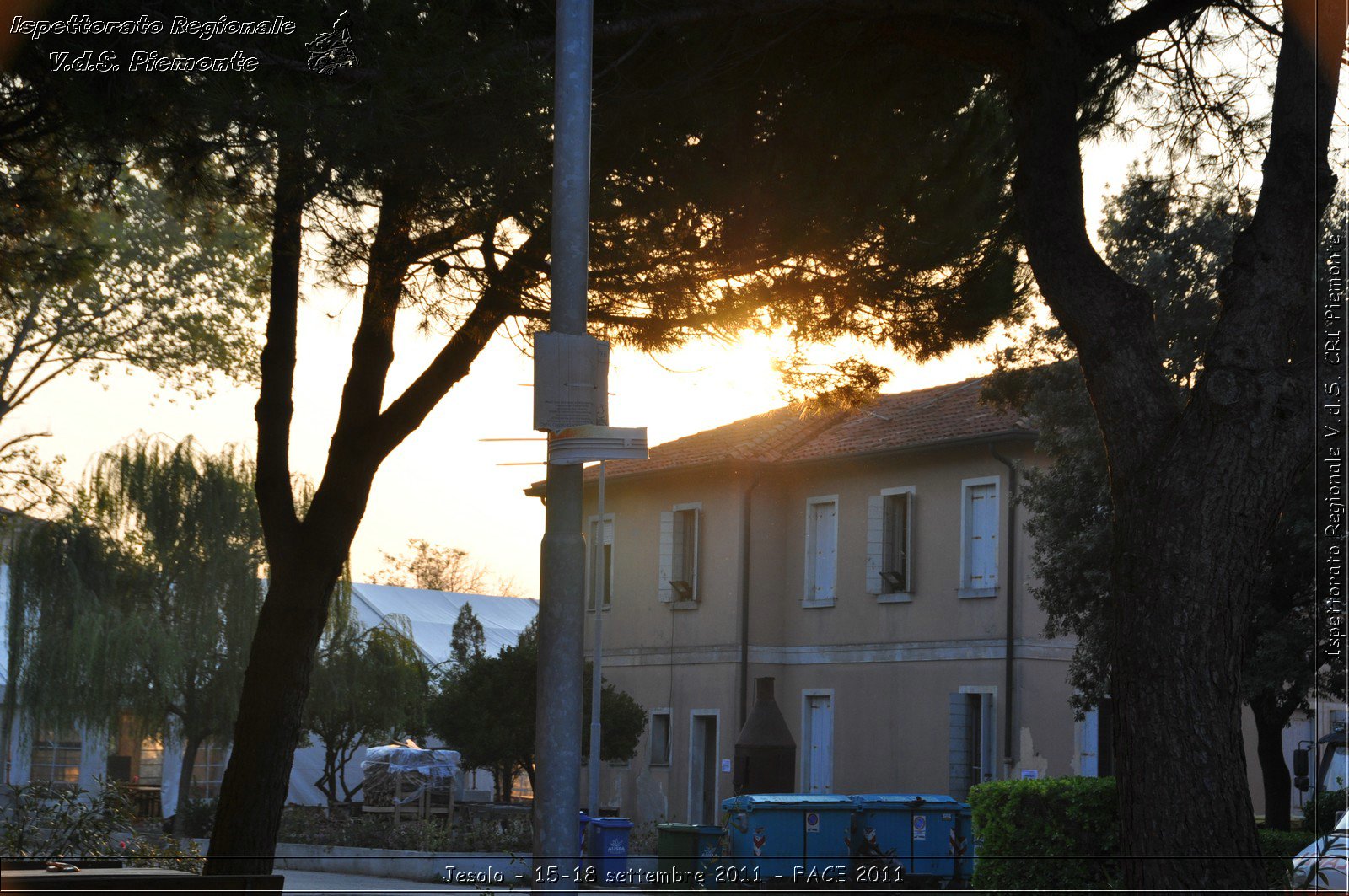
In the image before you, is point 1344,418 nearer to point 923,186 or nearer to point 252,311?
point 923,186

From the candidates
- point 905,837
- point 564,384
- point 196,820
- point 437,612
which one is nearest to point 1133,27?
point 564,384

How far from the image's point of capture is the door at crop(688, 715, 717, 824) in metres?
29.9

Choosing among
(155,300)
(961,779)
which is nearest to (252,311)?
(155,300)

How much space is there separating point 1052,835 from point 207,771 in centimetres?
2670

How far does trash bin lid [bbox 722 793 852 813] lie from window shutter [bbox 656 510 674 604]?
39.3ft

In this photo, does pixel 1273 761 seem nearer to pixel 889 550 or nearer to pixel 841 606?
pixel 889 550

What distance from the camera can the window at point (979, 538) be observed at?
88.1ft

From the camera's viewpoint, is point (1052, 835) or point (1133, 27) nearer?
point (1133, 27)

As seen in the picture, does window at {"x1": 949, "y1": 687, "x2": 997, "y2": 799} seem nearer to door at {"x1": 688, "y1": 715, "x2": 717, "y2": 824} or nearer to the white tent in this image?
door at {"x1": 688, "y1": 715, "x2": 717, "y2": 824}

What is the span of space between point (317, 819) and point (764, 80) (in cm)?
2468

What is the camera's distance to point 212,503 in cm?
3198

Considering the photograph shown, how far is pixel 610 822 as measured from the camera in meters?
20.7

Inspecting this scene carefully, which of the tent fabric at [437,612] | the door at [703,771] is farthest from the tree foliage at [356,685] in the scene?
the door at [703,771]

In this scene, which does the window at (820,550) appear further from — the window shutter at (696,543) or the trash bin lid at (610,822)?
the trash bin lid at (610,822)
